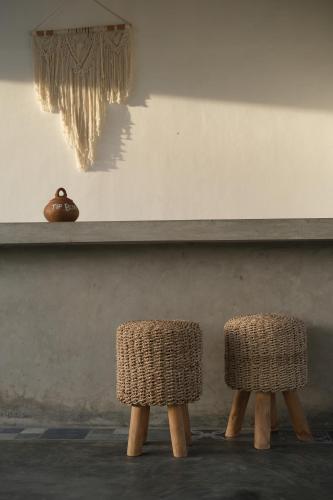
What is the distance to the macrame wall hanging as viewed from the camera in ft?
13.9

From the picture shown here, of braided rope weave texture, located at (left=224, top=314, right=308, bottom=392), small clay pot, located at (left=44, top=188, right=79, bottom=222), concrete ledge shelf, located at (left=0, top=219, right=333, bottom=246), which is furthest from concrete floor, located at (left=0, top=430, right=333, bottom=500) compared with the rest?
small clay pot, located at (left=44, top=188, right=79, bottom=222)

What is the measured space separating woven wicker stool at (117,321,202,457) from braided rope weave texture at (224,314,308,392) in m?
0.16

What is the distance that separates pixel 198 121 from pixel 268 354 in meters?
2.45

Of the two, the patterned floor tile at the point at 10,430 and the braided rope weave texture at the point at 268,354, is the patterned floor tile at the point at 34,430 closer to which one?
the patterned floor tile at the point at 10,430

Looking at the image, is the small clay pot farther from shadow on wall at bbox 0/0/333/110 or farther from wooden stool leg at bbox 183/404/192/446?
shadow on wall at bbox 0/0/333/110

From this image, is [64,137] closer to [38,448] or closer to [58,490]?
[38,448]

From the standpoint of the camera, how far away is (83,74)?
425 centimetres

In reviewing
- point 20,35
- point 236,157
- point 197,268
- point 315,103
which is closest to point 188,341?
point 197,268

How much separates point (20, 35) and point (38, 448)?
308 centimetres

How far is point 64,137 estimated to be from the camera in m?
4.30

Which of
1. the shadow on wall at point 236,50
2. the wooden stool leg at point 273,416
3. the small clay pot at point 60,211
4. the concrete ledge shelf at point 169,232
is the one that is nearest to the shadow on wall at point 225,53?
the shadow on wall at point 236,50

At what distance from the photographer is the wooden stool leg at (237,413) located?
2299 mm

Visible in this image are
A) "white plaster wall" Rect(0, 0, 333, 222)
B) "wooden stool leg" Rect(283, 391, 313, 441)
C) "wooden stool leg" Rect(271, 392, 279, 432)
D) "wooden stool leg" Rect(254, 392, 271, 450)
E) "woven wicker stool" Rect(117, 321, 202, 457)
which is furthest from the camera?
"white plaster wall" Rect(0, 0, 333, 222)

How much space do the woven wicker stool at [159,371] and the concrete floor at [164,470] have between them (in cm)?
11
